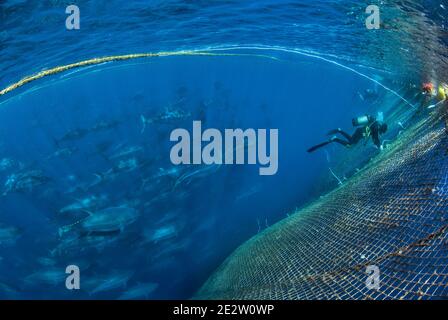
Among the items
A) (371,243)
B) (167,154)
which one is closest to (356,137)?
(371,243)

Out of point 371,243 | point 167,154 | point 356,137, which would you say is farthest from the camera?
point 167,154

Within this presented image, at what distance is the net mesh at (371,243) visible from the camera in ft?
17.3

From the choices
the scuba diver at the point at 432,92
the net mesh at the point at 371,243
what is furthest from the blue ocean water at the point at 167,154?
the net mesh at the point at 371,243

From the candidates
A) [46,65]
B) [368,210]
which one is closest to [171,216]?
[46,65]

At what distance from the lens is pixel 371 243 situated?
6418 millimetres

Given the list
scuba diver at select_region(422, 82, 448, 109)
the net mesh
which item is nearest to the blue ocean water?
scuba diver at select_region(422, 82, 448, 109)

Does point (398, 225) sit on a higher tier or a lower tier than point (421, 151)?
lower

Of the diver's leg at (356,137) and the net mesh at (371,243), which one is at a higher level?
the diver's leg at (356,137)

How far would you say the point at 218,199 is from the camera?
23844 millimetres

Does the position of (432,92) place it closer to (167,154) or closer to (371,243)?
(371,243)

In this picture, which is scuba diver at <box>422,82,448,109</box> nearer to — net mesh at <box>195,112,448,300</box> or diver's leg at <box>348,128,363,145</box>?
diver's leg at <box>348,128,363,145</box>

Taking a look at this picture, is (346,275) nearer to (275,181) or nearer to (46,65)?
(46,65)

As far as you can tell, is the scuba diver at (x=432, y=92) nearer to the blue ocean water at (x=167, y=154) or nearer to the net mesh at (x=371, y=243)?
the blue ocean water at (x=167, y=154)

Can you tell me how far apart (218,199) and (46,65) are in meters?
13.6
